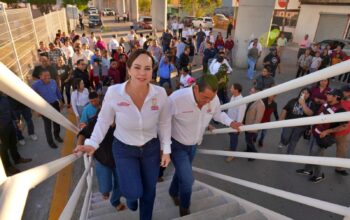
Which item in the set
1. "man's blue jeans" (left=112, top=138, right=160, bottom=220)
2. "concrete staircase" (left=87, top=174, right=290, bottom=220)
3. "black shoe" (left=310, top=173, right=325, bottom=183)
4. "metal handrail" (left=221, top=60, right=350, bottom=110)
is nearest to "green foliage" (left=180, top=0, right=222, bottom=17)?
"black shoe" (left=310, top=173, right=325, bottom=183)

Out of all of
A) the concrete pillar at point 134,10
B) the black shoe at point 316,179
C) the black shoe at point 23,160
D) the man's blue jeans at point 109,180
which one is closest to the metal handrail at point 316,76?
the man's blue jeans at point 109,180

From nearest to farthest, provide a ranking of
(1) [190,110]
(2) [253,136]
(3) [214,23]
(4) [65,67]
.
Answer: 1. (1) [190,110]
2. (2) [253,136]
3. (4) [65,67]
4. (3) [214,23]

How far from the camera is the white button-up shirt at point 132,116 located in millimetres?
2227

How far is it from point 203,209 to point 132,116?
66.8 inches

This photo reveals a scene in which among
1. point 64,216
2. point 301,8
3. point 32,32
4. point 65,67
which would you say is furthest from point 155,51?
point 301,8

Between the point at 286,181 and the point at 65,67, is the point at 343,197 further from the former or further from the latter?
the point at 65,67

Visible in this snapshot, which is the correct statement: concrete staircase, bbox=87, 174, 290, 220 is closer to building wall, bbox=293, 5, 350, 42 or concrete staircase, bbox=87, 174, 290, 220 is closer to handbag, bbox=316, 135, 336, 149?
handbag, bbox=316, 135, 336, 149

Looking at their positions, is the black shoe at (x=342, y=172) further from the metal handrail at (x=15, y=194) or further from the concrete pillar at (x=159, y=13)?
the concrete pillar at (x=159, y=13)

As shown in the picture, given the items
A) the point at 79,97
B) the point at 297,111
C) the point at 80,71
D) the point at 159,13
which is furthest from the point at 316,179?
the point at 159,13

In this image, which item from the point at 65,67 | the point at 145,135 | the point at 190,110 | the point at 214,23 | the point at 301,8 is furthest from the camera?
the point at 214,23

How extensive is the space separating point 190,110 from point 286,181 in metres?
3.22

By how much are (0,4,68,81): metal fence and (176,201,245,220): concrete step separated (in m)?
6.15

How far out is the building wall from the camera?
2162 centimetres

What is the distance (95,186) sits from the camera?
4543mm
